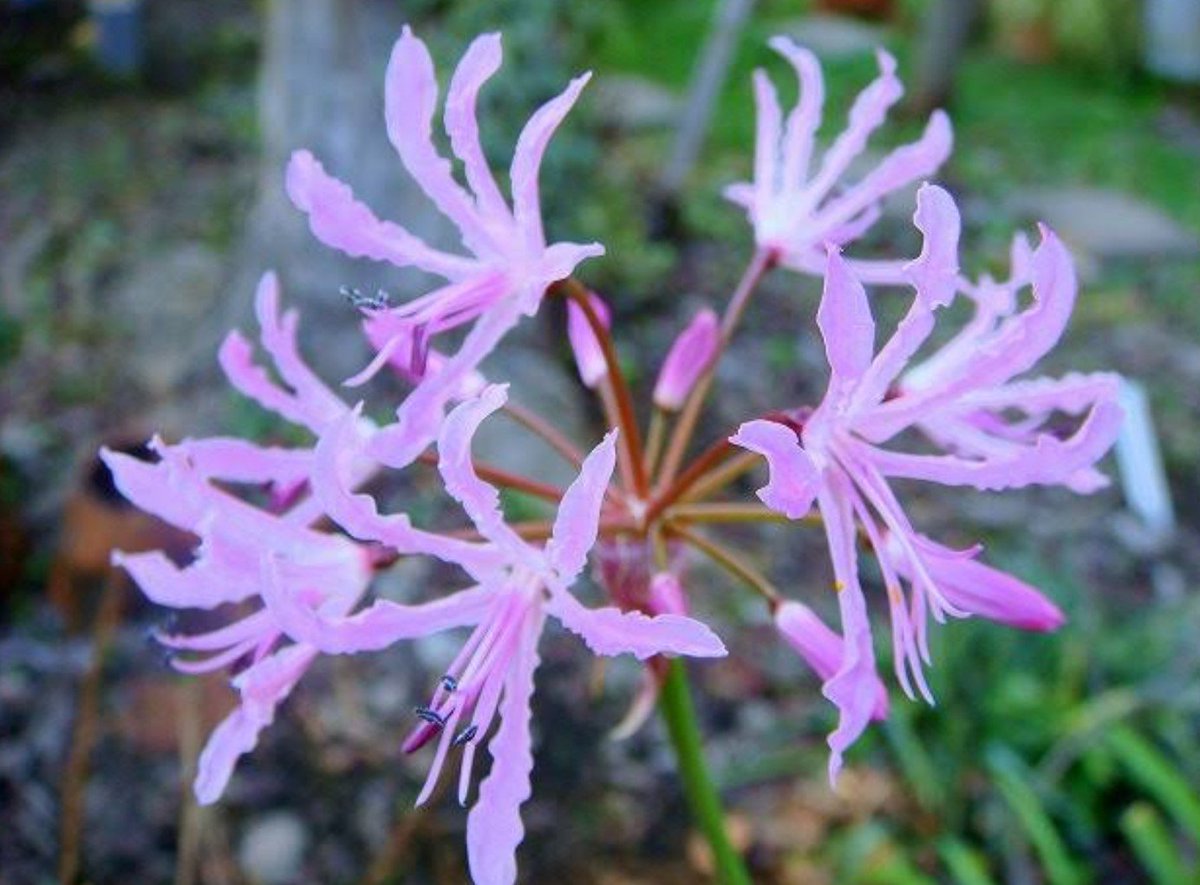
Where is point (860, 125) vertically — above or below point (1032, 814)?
above

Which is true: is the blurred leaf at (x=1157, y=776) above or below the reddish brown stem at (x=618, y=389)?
below

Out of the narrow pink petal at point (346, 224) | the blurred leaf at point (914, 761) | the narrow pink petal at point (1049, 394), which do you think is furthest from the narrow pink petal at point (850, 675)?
the blurred leaf at point (914, 761)

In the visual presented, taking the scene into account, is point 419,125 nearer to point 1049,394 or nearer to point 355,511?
point 355,511

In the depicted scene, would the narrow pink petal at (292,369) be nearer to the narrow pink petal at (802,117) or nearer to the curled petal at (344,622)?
the curled petal at (344,622)

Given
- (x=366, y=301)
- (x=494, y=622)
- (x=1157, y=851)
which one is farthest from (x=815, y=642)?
(x=1157, y=851)

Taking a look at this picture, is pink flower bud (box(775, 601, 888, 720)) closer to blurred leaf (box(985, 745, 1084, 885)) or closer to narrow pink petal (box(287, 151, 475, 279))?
narrow pink petal (box(287, 151, 475, 279))

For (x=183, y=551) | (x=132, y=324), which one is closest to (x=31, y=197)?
(x=132, y=324)
